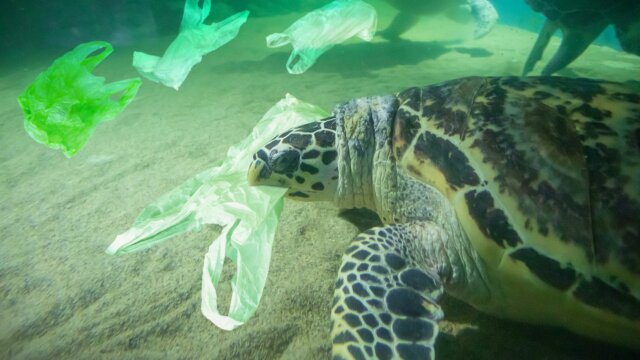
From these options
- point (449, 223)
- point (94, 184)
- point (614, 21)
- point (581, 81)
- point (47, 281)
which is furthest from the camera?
point (614, 21)

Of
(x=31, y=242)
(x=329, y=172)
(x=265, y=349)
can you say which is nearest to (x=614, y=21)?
(x=329, y=172)

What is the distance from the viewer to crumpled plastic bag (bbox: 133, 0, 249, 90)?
313cm

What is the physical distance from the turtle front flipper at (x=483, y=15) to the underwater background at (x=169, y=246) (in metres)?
3.45

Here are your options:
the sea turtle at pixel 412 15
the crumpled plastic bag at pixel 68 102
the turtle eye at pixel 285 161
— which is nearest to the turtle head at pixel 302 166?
the turtle eye at pixel 285 161

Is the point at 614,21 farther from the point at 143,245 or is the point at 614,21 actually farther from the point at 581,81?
the point at 143,245

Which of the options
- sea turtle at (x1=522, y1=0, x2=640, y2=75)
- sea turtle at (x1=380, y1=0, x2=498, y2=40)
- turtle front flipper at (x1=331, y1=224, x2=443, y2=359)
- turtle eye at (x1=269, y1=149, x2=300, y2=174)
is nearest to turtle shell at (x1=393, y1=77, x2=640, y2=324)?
turtle front flipper at (x1=331, y1=224, x2=443, y2=359)

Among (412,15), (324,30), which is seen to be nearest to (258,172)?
(324,30)

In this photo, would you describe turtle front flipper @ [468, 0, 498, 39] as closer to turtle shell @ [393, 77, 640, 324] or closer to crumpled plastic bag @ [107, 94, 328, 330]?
turtle shell @ [393, 77, 640, 324]

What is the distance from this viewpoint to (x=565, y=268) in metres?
1.31

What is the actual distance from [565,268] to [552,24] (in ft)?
20.3

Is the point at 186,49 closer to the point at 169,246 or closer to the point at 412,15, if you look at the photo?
the point at 169,246

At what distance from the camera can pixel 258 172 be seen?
2215mm

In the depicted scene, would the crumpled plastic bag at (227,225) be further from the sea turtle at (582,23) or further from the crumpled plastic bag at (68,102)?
the sea turtle at (582,23)

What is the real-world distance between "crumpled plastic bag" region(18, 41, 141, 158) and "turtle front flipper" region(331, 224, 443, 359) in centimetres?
219
